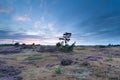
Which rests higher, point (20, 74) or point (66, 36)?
point (66, 36)

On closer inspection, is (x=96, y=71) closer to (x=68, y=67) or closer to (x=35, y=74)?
(x=68, y=67)

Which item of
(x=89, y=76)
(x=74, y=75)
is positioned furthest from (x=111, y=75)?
(x=74, y=75)

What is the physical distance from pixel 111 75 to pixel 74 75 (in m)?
3.69

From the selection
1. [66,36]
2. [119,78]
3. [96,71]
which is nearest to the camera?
[119,78]

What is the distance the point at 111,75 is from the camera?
19.7m

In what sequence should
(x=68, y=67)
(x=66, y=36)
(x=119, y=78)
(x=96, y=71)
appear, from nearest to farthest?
1. (x=119, y=78)
2. (x=96, y=71)
3. (x=68, y=67)
4. (x=66, y=36)

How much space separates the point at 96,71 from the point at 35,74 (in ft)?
21.5

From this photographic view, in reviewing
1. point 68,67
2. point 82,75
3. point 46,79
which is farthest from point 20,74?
point 82,75

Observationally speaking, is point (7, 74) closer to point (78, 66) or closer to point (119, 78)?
point (78, 66)

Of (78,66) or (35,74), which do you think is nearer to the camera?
(35,74)

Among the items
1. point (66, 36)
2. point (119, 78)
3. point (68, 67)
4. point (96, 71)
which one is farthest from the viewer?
point (66, 36)

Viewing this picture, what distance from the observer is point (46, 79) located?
19.1 meters

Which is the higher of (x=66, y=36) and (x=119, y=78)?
(x=66, y=36)

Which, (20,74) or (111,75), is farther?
(20,74)
